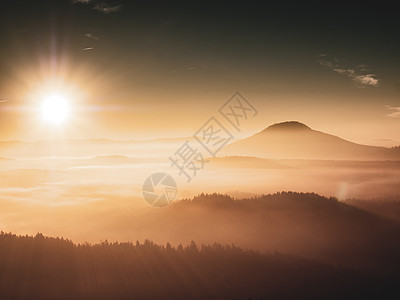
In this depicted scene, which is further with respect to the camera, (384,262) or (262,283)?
(384,262)

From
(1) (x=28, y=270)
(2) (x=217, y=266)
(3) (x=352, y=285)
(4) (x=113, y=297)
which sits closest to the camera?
(4) (x=113, y=297)

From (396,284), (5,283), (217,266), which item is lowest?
(396,284)

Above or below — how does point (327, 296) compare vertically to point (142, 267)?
below

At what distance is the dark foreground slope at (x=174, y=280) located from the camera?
161000mm

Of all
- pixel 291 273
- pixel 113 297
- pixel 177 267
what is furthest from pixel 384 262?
pixel 113 297

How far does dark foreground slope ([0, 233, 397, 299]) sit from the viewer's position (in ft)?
528

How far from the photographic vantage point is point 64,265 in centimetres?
19100

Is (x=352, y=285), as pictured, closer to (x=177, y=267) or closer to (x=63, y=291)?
(x=177, y=267)

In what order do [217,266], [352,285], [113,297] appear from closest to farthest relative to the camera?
[113,297] → [352,285] → [217,266]

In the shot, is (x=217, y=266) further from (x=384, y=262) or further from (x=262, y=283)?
(x=384, y=262)

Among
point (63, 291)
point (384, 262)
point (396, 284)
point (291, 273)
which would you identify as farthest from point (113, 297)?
point (384, 262)

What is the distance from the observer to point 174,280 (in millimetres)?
175750

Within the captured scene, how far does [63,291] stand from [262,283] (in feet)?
323

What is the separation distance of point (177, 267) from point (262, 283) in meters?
47.2
